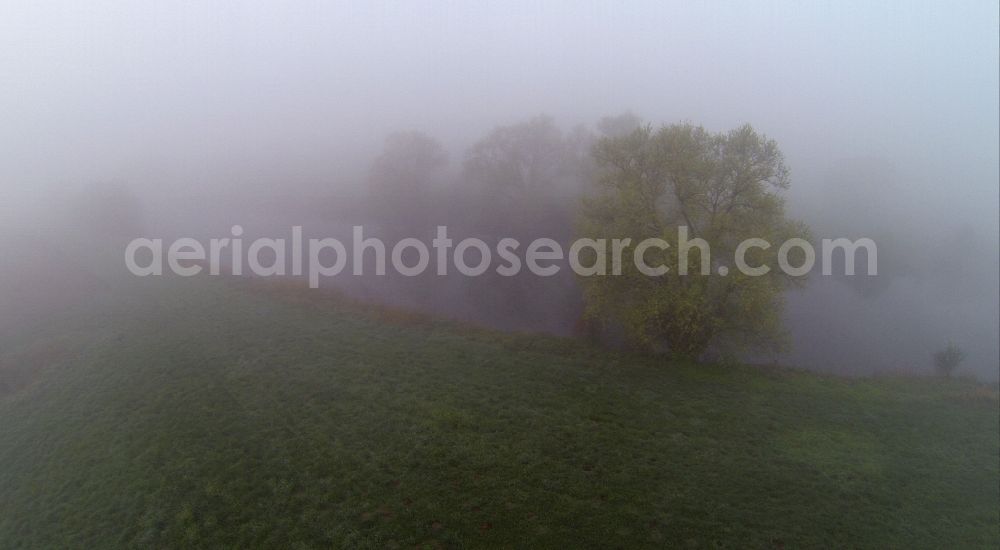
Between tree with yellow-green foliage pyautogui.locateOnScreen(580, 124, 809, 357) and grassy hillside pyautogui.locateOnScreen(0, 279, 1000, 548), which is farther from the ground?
tree with yellow-green foliage pyautogui.locateOnScreen(580, 124, 809, 357)

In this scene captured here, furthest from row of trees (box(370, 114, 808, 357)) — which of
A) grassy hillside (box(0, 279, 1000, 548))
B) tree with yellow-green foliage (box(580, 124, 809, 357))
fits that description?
grassy hillside (box(0, 279, 1000, 548))

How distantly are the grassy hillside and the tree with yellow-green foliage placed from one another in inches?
76.0

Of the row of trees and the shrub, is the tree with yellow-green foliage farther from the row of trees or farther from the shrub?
the shrub

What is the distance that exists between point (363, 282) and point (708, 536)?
91.6 ft

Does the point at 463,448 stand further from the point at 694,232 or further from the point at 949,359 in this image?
the point at 949,359

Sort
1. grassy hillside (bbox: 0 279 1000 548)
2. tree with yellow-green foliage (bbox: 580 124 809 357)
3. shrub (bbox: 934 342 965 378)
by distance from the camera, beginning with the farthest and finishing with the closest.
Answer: shrub (bbox: 934 342 965 378) → tree with yellow-green foliage (bbox: 580 124 809 357) → grassy hillside (bbox: 0 279 1000 548)

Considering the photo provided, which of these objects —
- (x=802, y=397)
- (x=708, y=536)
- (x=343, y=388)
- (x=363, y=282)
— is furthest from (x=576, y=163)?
(x=708, y=536)

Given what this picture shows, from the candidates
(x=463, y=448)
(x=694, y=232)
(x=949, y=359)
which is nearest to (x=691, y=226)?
(x=694, y=232)

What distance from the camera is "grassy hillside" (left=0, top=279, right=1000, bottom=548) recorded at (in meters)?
11.0

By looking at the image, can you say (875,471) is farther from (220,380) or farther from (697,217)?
(220,380)

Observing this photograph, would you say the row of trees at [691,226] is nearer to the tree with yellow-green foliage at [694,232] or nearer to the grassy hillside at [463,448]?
the tree with yellow-green foliage at [694,232]

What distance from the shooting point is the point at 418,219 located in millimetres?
44000

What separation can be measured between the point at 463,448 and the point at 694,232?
13.7 m

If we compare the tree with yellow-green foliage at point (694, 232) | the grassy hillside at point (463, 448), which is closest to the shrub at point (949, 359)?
the grassy hillside at point (463, 448)
